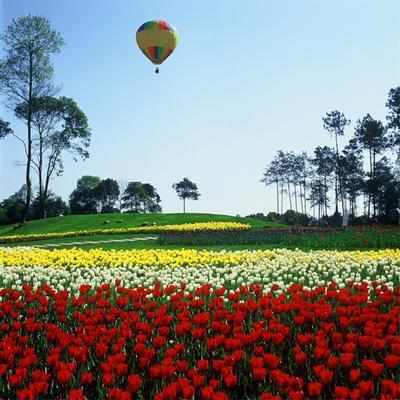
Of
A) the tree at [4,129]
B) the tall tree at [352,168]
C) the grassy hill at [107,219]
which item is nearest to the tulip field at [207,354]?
the grassy hill at [107,219]

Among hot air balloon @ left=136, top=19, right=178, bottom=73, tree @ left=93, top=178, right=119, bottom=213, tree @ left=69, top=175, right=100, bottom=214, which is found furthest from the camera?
tree @ left=93, top=178, right=119, bottom=213

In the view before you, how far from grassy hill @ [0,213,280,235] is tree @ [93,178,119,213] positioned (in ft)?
109

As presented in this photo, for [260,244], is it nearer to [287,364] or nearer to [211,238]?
[211,238]

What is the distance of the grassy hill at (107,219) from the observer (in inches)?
1417

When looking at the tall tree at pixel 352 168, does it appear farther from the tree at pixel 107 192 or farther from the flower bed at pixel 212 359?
the flower bed at pixel 212 359

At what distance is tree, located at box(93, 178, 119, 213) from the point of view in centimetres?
7492

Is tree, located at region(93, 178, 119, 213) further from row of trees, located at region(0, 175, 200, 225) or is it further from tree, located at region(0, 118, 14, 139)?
tree, located at region(0, 118, 14, 139)

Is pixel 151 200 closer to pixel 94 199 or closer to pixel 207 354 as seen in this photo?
pixel 94 199

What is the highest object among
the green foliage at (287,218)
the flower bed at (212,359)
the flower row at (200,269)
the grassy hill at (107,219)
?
the green foliage at (287,218)

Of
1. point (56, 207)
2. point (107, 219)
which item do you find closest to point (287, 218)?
point (107, 219)

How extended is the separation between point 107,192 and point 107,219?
36.1m

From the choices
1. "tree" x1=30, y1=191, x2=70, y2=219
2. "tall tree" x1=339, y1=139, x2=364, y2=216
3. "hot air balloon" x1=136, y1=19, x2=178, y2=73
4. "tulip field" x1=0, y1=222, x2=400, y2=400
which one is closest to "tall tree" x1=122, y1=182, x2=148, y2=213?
"tree" x1=30, y1=191, x2=70, y2=219

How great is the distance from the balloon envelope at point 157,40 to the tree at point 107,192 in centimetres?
4861

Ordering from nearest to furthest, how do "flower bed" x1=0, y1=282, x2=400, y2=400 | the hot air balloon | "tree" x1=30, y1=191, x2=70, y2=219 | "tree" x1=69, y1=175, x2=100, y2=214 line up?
"flower bed" x1=0, y1=282, x2=400, y2=400 < the hot air balloon < "tree" x1=30, y1=191, x2=70, y2=219 < "tree" x1=69, y1=175, x2=100, y2=214
